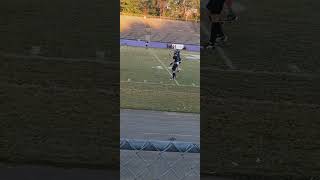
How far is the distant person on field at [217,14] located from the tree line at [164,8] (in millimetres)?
137

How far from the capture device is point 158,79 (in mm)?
5062

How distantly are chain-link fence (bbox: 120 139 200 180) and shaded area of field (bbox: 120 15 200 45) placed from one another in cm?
107

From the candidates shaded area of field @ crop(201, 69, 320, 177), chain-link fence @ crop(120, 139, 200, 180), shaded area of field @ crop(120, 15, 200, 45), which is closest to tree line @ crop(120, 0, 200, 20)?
shaded area of field @ crop(120, 15, 200, 45)

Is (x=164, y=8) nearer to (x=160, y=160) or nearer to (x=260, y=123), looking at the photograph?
(x=160, y=160)

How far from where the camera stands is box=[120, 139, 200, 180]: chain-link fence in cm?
498
